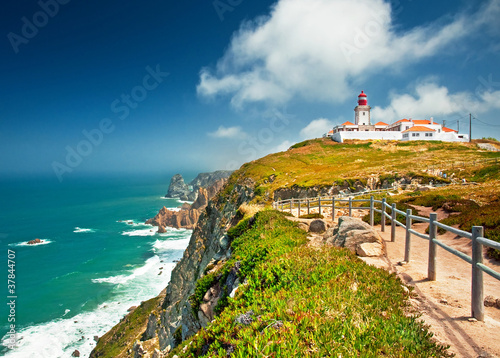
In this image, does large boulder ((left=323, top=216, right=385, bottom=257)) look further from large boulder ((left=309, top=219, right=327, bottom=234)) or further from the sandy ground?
large boulder ((left=309, top=219, right=327, bottom=234))

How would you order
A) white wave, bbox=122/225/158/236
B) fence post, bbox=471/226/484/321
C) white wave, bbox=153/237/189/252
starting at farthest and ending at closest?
white wave, bbox=122/225/158/236
white wave, bbox=153/237/189/252
fence post, bbox=471/226/484/321

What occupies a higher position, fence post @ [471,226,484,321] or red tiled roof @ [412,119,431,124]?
red tiled roof @ [412,119,431,124]

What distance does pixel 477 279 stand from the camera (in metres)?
4.91

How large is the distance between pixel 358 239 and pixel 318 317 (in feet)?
19.5

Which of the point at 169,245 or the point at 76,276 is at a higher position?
the point at 169,245

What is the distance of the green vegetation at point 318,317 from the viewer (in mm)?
3953

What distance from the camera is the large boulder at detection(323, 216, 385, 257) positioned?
30.7 ft

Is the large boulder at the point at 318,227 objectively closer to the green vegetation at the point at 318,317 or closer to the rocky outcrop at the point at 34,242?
the green vegetation at the point at 318,317

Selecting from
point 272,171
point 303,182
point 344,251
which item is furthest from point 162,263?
point 344,251

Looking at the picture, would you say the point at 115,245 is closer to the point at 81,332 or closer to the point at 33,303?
the point at 33,303

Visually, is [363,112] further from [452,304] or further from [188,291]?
[452,304]

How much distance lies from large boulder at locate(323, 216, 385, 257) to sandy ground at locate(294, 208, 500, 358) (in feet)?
1.46

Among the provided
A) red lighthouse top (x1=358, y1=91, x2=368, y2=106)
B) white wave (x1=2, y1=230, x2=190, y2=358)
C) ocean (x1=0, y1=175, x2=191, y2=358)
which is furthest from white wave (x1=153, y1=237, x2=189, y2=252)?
red lighthouse top (x1=358, y1=91, x2=368, y2=106)

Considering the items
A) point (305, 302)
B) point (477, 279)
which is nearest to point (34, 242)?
point (305, 302)
